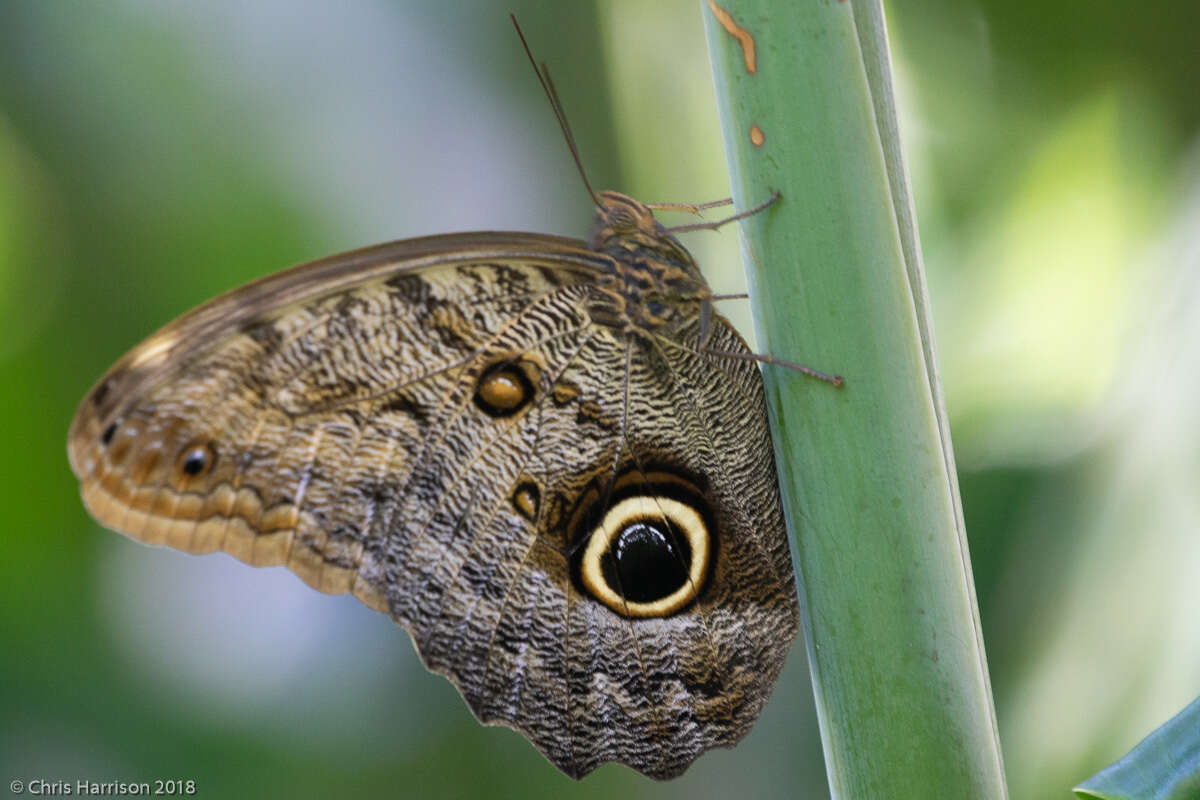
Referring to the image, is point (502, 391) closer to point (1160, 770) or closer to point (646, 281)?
point (646, 281)

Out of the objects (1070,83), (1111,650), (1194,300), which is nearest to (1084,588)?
(1111,650)

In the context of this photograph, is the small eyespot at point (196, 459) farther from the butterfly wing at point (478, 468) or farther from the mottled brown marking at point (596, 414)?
the mottled brown marking at point (596, 414)

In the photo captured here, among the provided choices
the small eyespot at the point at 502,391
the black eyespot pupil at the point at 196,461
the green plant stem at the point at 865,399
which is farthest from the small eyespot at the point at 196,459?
the green plant stem at the point at 865,399

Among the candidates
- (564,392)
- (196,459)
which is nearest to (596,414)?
(564,392)

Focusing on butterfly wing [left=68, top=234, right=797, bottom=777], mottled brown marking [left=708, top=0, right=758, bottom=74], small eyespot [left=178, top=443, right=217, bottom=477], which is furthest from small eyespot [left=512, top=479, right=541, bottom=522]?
mottled brown marking [left=708, top=0, right=758, bottom=74]

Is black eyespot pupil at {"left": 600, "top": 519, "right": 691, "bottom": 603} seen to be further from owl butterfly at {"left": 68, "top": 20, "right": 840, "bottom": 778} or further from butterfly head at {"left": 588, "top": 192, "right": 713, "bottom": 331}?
butterfly head at {"left": 588, "top": 192, "right": 713, "bottom": 331}

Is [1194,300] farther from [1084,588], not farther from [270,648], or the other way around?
[270,648]
